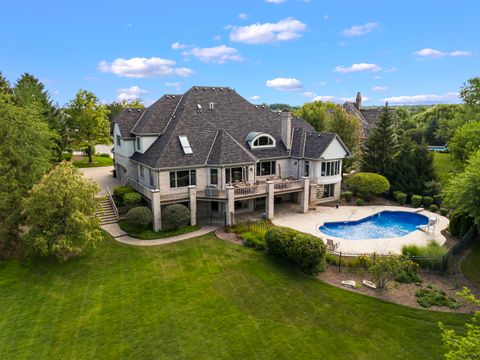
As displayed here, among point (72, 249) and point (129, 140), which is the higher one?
point (129, 140)

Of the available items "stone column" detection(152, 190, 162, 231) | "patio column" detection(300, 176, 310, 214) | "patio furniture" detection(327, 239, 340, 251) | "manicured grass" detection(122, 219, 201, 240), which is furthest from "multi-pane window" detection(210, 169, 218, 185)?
"patio furniture" detection(327, 239, 340, 251)

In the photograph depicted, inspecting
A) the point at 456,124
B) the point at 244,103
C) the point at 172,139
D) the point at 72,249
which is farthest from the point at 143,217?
the point at 456,124

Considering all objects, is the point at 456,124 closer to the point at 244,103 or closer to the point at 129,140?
the point at 244,103

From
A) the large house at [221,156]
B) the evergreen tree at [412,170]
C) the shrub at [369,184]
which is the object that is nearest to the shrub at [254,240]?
the large house at [221,156]

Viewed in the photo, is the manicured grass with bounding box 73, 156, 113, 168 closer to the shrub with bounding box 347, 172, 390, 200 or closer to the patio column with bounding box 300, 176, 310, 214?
the patio column with bounding box 300, 176, 310, 214

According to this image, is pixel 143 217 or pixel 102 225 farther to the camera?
pixel 102 225

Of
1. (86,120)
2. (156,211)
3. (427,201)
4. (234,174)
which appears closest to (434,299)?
(234,174)

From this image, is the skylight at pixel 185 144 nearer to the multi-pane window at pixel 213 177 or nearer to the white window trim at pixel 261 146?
the multi-pane window at pixel 213 177
